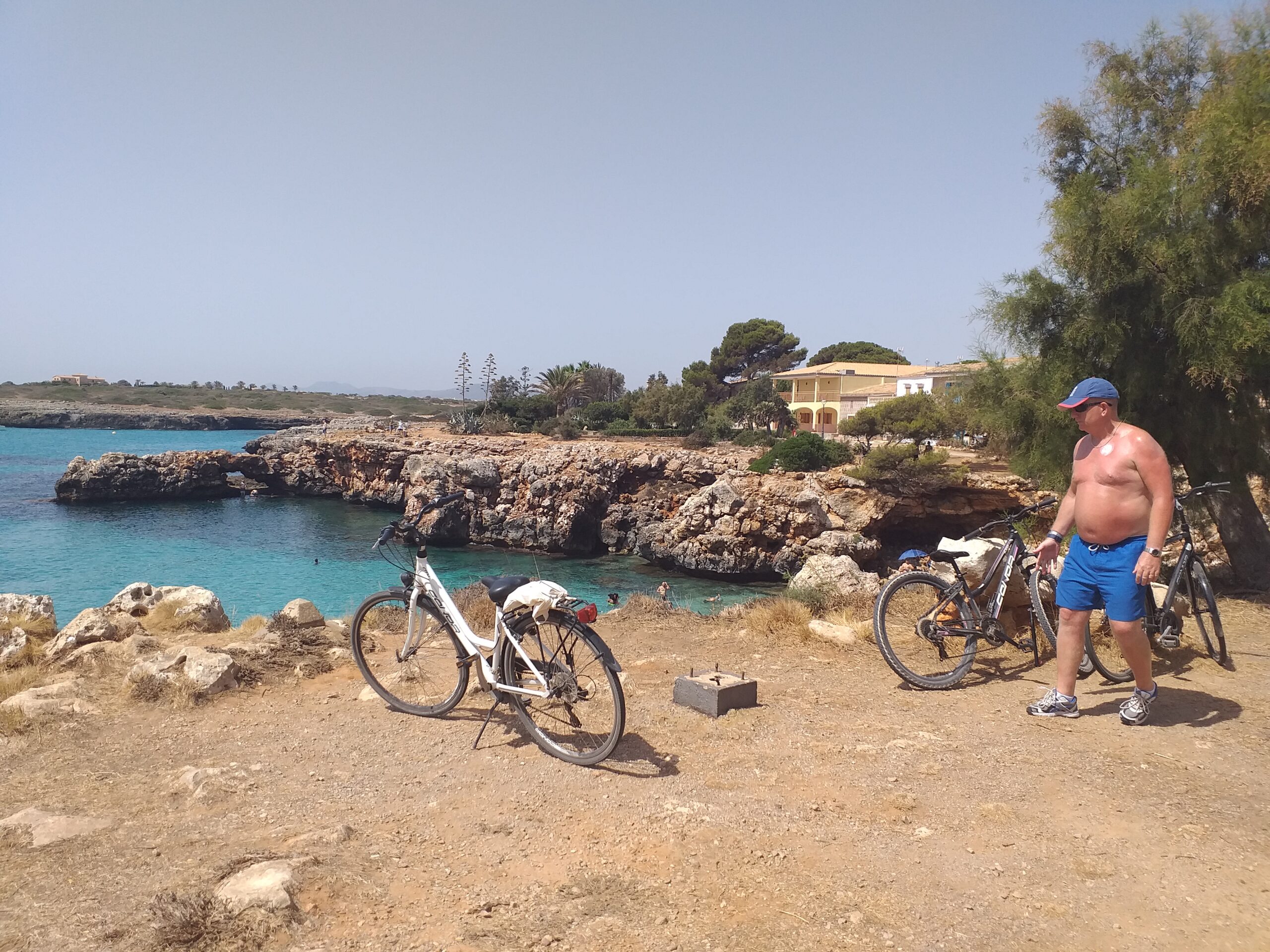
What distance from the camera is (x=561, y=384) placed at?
72000 millimetres

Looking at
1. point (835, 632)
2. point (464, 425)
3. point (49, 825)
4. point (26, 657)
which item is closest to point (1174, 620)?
point (835, 632)

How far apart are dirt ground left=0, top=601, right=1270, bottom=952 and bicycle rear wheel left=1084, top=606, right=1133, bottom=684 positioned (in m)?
0.22

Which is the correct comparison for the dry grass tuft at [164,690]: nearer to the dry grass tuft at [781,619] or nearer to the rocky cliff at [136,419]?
the dry grass tuft at [781,619]

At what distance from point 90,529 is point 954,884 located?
170 ft

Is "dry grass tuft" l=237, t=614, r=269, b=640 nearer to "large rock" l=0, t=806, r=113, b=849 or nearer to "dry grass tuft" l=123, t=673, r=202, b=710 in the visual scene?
"dry grass tuft" l=123, t=673, r=202, b=710

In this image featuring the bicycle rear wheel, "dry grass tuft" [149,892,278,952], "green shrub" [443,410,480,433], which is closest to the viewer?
"dry grass tuft" [149,892,278,952]

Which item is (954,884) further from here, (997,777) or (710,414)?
(710,414)

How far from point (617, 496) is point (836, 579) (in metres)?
28.6

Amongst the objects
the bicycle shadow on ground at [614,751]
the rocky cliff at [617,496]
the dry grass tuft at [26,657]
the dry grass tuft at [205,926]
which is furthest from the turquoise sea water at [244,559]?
the dry grass tuft at [205,926]

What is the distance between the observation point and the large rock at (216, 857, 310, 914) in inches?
111

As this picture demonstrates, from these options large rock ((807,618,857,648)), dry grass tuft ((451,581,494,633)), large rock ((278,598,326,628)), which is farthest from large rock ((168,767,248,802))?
large rock ((807,618,857,648))

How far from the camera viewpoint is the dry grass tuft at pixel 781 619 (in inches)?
282

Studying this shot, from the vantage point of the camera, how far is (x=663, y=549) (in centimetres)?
3372

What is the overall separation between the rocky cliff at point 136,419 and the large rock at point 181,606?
388 ft
